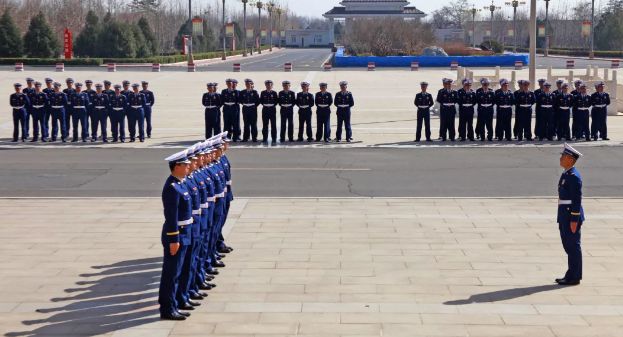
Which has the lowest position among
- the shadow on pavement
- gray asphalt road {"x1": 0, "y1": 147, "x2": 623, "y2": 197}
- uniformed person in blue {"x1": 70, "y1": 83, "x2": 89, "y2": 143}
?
the shadow on pavement

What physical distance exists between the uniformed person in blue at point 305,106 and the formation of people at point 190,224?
12938 mm

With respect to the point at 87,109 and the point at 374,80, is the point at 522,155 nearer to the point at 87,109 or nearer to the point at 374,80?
the point at 87,109

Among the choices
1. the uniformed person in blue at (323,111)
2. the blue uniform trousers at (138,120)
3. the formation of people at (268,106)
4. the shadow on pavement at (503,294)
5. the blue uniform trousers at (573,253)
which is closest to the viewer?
the shadow on pavement at (503,294)

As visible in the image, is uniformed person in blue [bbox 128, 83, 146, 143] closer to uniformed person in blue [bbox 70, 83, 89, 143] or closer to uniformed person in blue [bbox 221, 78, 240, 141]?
Answer: uniformed person in blue [bbox 70, 83, 89, 143]

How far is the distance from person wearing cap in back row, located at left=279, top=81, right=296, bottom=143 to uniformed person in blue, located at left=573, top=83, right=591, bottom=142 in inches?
291

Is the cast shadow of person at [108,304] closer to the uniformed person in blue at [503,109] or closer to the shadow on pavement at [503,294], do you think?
the shadow on pavement at [503,294]

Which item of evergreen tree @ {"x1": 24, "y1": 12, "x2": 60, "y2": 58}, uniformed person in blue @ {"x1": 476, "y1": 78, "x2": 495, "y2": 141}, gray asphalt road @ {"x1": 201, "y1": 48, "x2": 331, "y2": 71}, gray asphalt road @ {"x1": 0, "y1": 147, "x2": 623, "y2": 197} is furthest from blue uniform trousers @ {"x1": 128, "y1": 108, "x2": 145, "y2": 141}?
evergreen tree @ {"x1": 24, "y1": 12, "x2": 60, "y2": 58}

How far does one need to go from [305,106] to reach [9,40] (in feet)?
182

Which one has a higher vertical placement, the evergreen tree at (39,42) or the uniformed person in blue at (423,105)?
the evergreen tree at (39,42)

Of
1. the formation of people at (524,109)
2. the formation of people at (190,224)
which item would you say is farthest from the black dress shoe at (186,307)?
the formation of people at (524,109)

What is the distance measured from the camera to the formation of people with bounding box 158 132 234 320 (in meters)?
9.07

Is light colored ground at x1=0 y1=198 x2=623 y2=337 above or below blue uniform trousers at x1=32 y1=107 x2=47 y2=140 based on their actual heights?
below

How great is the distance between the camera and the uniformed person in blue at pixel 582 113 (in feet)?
76.5

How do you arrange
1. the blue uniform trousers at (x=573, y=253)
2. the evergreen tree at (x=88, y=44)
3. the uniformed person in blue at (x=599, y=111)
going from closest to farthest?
the blue uniform trousers at (x=573, y=253) < the uniformed person in blue at (x=599, y=111) < the evergreen tree at (x=88, y=44)
